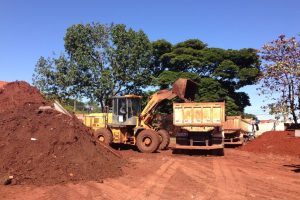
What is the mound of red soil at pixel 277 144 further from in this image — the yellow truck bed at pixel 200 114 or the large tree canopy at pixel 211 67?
the large tree canopy at pixel 211 67

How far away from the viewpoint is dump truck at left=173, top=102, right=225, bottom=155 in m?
19.5

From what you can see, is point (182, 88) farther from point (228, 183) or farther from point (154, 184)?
point (154, 184)

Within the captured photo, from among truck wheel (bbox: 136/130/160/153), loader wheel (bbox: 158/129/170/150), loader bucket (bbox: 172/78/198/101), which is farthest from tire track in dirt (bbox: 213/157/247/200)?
loader wheel (bbox: 158/129/170/150)

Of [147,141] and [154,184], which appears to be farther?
[147,141]

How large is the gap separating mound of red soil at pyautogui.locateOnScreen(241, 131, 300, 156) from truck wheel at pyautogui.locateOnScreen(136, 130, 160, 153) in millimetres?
7278

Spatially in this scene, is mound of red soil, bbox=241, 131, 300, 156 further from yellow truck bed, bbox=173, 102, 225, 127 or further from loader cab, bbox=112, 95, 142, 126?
loader cab, bbox=112, 95, 142, 126

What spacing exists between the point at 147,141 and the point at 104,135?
7.57 ft

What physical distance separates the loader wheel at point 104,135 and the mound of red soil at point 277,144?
8.95 meters

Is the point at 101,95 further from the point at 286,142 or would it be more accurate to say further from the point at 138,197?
the point at 138,197

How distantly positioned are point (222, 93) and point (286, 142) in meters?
14.6

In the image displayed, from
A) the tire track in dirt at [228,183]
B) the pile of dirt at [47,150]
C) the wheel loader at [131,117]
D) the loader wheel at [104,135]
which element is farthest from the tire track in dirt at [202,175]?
the loader wheel at [104,135]

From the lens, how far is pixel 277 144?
24875 millimetres

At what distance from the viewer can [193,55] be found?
4128cm

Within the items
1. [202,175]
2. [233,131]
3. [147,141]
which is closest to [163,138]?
[147,141]
